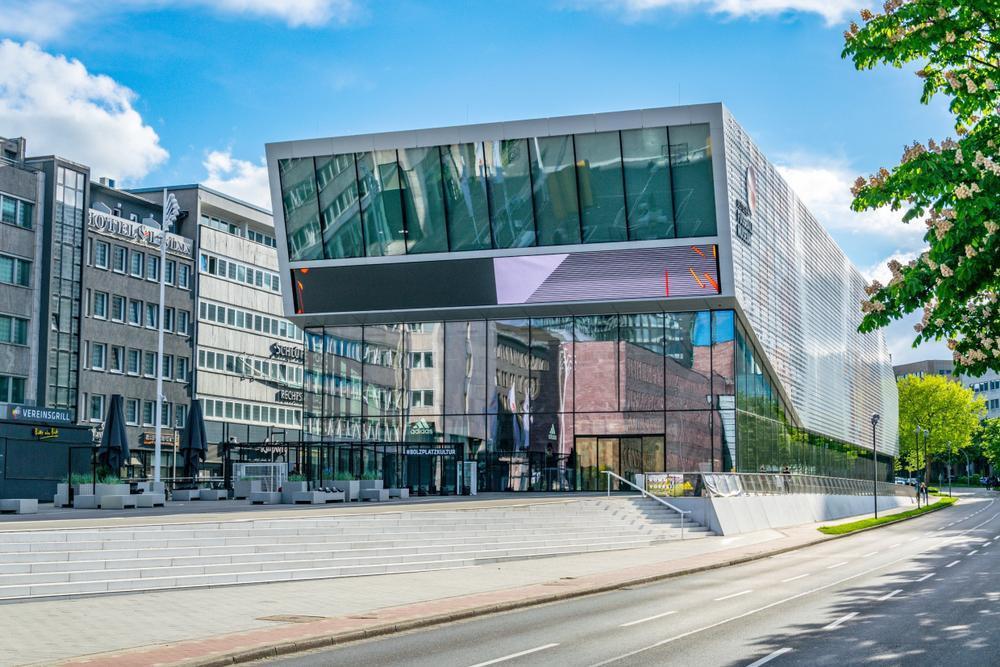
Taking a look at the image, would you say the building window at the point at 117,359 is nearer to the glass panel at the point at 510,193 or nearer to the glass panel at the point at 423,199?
the glass panel at the point at 423,199

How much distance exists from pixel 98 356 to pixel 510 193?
4332cm

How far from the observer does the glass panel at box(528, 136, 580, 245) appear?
45906 millimetres

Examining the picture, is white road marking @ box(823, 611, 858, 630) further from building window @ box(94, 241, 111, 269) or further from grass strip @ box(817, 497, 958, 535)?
building window @ box(94, 241, 111, 269)

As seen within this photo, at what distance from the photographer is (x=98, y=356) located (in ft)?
262

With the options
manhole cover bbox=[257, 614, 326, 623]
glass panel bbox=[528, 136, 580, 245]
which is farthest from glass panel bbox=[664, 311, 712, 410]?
manhole cover bbox=[257, 614, 326, 623]

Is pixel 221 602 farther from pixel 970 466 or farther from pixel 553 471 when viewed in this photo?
pixel 970 466

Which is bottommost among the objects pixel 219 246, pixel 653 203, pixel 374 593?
pixel 374 593

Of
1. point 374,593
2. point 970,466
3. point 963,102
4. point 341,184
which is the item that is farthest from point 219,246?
point 970,466

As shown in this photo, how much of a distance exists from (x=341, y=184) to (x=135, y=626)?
3402cm

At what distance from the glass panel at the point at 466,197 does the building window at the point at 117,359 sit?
41.5 m

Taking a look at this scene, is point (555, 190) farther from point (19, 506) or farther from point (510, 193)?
point (19, 506)

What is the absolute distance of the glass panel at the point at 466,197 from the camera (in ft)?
154

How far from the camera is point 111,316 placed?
80.7m

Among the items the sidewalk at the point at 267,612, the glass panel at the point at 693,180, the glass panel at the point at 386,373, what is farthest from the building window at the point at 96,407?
the sidewalk at the point at 267,612
